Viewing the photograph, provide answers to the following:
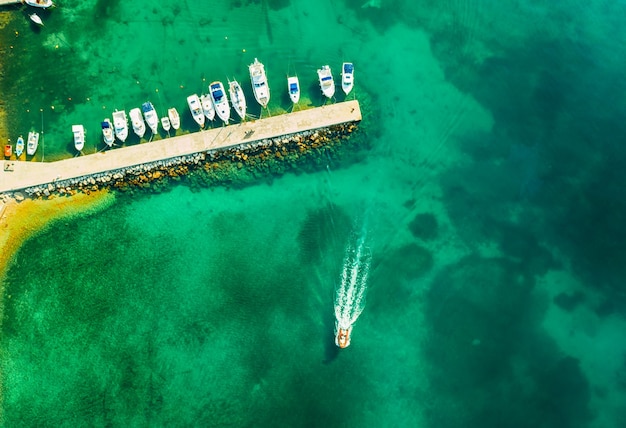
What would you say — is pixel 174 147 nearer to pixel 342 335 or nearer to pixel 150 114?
pixel 150 114

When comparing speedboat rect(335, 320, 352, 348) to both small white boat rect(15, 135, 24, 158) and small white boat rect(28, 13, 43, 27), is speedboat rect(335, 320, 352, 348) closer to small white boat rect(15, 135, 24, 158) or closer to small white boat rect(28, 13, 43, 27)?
small white boat rect(15, 135, 24, 158)

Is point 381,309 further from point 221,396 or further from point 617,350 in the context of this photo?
point 617,350

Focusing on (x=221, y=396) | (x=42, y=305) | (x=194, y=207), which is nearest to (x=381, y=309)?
(x=221, y=396)

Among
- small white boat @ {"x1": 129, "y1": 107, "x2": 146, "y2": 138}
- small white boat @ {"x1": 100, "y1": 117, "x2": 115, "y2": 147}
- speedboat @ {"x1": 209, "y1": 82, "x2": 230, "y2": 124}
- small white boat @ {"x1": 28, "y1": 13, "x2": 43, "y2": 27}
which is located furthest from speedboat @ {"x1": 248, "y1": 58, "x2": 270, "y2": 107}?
small white boat @ {"x1": 28, "y1": 13, "x2": 43, "y2": 27}

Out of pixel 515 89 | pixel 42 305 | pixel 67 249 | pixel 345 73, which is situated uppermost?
pixel 345 73

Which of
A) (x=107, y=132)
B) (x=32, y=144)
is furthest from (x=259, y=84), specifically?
(x=32, y=144)

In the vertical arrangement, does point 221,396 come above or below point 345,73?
below
